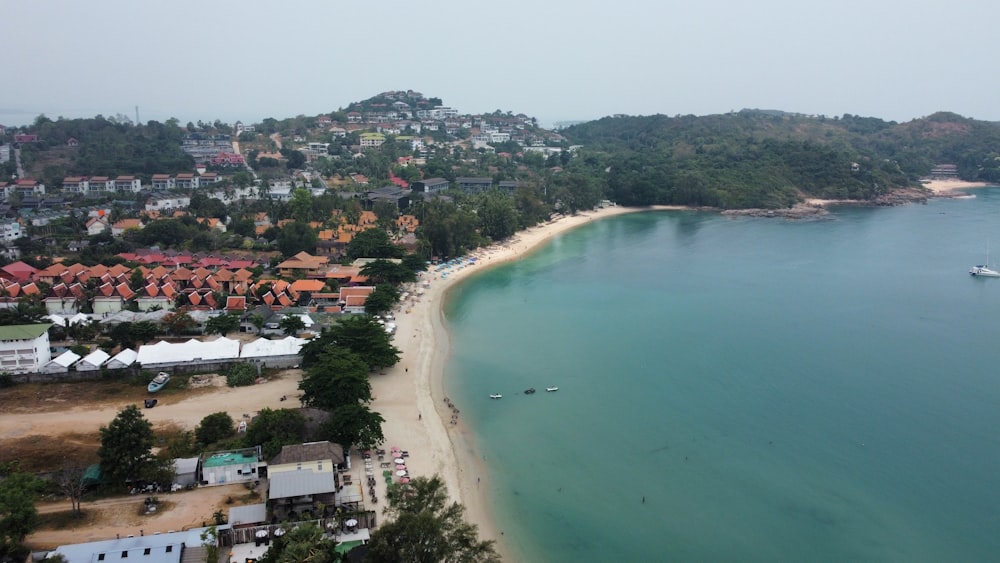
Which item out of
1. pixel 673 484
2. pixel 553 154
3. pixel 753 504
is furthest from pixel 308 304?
pixel 553 154

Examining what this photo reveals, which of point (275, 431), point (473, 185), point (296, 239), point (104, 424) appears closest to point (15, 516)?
point (275, 431)

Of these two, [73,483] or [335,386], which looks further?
[335,386]

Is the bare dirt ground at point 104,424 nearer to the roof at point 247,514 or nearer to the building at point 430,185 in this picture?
the roof at point 247,514

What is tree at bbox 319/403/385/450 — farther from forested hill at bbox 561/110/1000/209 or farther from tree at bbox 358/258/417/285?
forested hill at bbox 561/110/1000/209

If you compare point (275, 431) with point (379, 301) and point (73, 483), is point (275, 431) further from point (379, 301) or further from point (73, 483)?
point (379, 301)

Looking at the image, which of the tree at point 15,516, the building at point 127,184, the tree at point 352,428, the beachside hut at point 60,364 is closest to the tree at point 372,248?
the beachside hut at point 60,364
